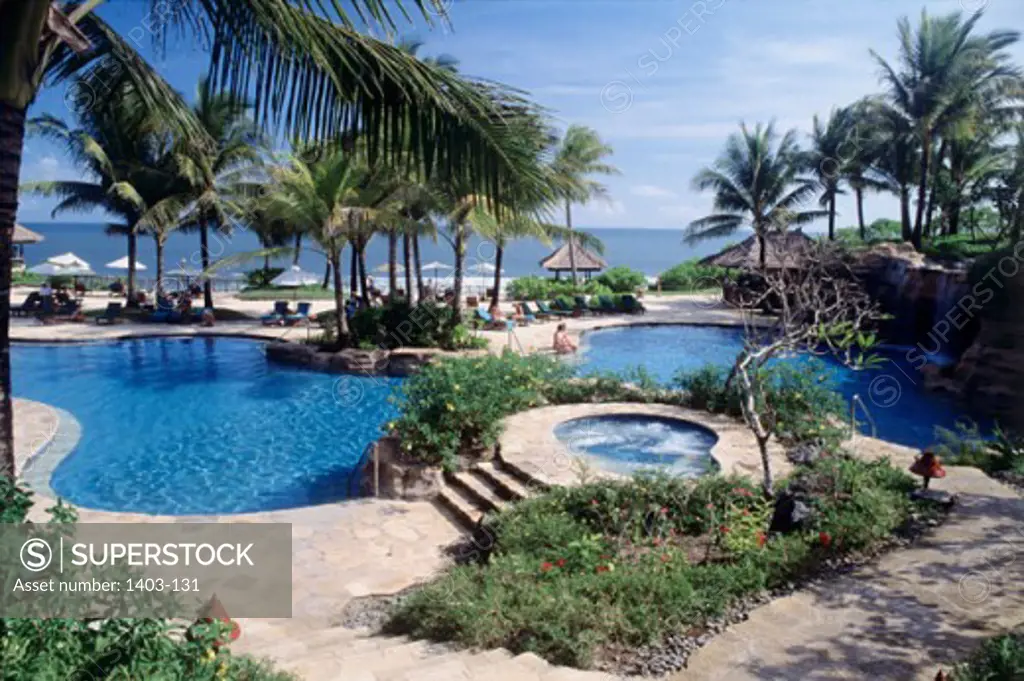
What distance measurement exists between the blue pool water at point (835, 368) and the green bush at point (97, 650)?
9.41m

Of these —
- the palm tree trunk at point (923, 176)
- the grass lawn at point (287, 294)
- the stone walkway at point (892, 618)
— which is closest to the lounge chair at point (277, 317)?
the grass lawn at point (287, 294)

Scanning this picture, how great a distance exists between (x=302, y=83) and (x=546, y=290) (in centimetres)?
2592

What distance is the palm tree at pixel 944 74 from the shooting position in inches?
983

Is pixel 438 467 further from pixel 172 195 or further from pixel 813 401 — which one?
pixel 172 195

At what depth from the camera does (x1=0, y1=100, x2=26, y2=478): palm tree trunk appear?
11.2 ft

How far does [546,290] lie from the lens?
2983cm

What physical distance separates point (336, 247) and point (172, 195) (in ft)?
35.4

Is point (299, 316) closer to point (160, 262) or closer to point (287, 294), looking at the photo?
point (160, 262)

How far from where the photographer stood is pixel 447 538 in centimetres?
781

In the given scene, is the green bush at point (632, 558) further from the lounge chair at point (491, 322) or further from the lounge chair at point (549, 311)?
the lounge chair at point (549, 311)

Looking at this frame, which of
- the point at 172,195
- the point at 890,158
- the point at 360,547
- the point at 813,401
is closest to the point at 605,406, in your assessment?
the point at 813,401

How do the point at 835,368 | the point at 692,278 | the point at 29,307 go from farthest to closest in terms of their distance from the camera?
the point at 692,278, the point at 29,307, the point at 835,368

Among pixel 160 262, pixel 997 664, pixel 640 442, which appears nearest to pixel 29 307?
pixel 160 262

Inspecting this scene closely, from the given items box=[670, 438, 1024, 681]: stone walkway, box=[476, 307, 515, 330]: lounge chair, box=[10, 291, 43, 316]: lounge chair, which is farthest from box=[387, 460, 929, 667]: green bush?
box=[10, 291, 43, 316]: lounge chair
